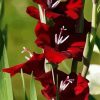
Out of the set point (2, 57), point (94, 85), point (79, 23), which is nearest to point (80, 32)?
point (79, 23)

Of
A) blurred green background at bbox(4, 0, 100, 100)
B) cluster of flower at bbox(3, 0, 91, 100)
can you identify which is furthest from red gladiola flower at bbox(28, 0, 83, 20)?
blurred green background at bbox(4, 0, 100, 100)

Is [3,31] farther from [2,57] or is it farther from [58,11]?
[58,11]

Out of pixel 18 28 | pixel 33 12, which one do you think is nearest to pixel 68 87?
pixel 33 12

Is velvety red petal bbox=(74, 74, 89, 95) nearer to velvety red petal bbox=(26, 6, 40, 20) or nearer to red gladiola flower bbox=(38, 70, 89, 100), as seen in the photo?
red gladiola flower bbox=(38, 70, 89, 100)

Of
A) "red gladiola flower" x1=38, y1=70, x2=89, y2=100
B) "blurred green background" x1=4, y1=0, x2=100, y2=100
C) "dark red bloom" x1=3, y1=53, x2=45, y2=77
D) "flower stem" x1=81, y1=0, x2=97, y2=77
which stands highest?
"flower stem" x1=81, y1=0, x2=97, y2=77

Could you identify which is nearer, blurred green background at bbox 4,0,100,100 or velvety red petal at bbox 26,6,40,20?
velvety red petal at bbox 26,6,40,20

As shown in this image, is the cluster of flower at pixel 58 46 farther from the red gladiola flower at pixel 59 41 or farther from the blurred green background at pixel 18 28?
the blurred green background at pixel 18 28

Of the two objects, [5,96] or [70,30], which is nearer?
[70,30]

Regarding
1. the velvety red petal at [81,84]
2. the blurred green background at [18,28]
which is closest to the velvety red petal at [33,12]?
the velvety red petal at [81,84]
